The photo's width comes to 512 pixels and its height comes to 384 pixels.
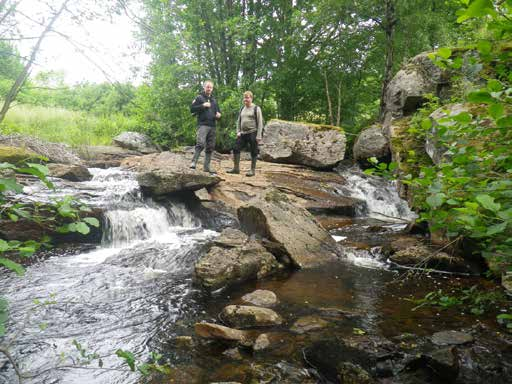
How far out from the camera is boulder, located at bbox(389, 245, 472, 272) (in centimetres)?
548

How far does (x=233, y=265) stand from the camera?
545cm

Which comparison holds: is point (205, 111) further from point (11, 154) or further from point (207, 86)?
point (11, 154)

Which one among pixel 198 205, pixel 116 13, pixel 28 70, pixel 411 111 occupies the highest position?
pixel 411 111

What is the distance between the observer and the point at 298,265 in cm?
625

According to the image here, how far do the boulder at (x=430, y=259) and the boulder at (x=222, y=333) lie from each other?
3210 mm

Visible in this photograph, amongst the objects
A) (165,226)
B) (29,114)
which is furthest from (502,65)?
(29,114)

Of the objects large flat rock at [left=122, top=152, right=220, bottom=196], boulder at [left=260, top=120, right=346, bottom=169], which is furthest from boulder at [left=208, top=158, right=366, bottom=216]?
boulder at [left=260, top=120, right=346, bottom=169]

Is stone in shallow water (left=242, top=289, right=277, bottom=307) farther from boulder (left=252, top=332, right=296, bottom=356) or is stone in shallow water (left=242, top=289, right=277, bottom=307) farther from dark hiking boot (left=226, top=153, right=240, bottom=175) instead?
dark hiking boot (left=226, top=153, right=240, bottom=175)

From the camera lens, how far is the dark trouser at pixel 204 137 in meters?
9.85

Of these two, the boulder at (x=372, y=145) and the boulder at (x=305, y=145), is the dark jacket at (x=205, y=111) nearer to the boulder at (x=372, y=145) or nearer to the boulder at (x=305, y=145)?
the boulder at (x=305, y=145)

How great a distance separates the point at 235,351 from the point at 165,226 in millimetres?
5922

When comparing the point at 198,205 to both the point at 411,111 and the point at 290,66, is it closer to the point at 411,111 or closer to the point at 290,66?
the point at 411,111

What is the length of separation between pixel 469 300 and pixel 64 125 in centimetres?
1818

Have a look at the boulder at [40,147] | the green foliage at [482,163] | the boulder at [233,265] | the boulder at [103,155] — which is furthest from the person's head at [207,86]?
the green foliage at [482,163]
